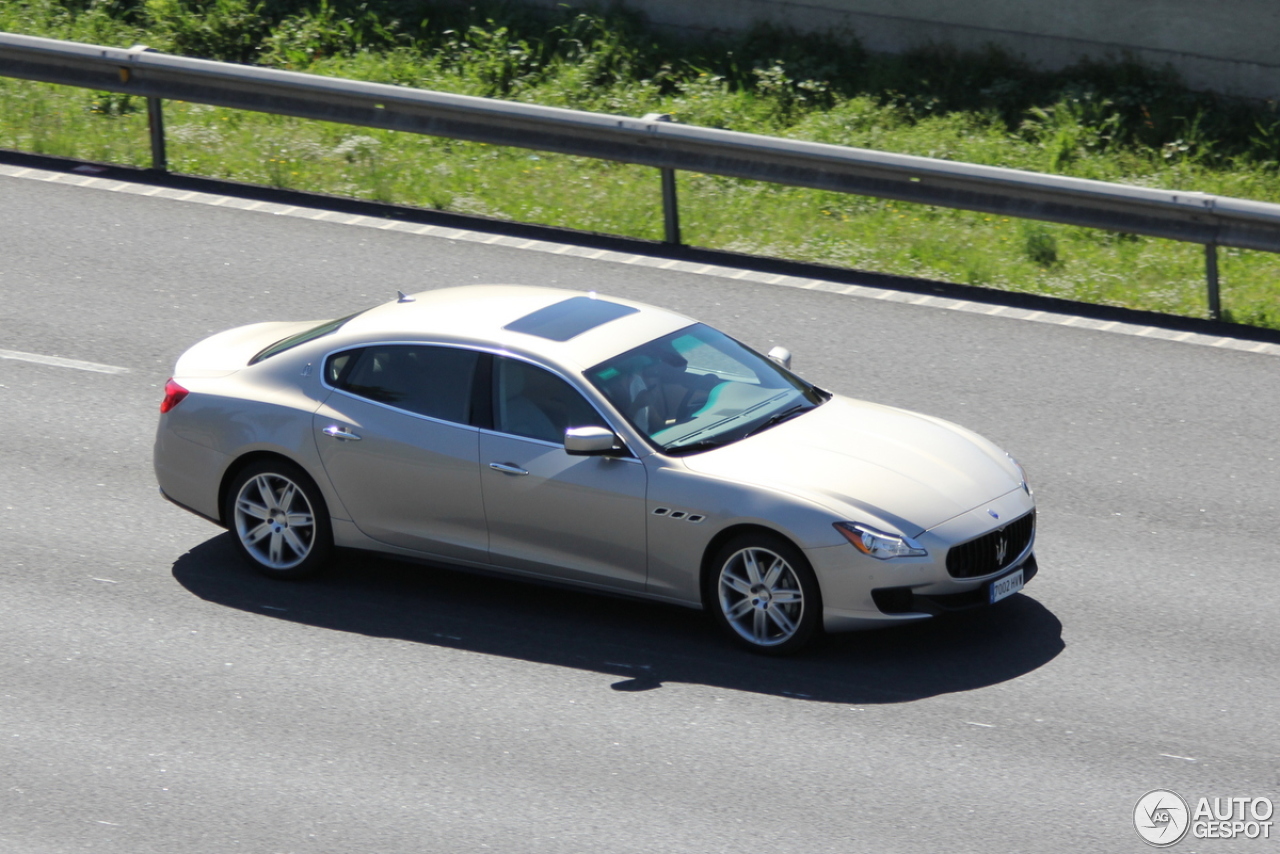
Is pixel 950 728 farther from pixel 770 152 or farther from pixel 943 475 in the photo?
pixel 770 152

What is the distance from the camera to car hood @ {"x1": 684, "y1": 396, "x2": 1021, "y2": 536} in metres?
8.56

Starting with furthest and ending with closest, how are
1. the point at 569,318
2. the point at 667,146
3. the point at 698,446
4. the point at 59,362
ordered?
the point at 667,146, the point at 59,362, the point at 569,318, the point at 698,446

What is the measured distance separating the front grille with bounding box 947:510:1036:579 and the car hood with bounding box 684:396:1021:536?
6.7 inches

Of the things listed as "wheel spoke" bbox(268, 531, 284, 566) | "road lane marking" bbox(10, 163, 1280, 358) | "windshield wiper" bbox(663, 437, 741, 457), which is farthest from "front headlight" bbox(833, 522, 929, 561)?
"road lane marking" bbox(10, 163, 1280, 358)

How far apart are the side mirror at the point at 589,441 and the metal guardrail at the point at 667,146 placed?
633cm

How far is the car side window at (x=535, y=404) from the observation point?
355 inches

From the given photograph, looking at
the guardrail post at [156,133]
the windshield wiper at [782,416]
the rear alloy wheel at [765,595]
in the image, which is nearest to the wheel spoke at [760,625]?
the rear alloy wheel at [765,595]

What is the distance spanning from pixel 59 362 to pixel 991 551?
6.78 metres

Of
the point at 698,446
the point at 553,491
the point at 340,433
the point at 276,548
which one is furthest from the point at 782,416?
the point at 276,548

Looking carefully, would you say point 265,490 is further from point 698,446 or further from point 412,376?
point 698,446

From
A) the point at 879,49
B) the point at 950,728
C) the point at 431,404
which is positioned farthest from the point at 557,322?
the point at 879,49

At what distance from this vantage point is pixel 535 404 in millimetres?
9133

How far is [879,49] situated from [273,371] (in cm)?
1055

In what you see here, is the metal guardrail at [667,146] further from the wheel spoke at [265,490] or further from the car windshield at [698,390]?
the wheel spoke at [265,490]
